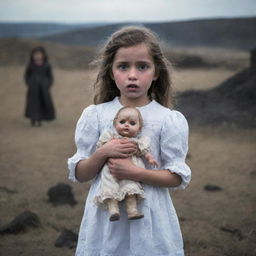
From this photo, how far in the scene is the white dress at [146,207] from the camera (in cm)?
206

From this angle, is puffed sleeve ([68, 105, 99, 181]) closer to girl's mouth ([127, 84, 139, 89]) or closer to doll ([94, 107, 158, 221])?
doll ([94, 107, 158, 221])

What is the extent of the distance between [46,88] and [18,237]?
7.39 metres

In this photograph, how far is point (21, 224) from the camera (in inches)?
164

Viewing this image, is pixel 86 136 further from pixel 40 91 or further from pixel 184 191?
pixel 40 91

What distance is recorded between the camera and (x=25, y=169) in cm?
650

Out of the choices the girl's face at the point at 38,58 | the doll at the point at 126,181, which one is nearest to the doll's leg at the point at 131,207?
the doll at the point at 126,181

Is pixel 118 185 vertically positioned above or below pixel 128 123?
below

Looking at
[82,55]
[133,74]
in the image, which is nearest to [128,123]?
[133,74]

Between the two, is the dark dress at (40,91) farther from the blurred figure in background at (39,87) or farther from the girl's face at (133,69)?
the girl's face at (133,69)

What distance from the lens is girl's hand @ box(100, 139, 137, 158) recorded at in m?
2.00

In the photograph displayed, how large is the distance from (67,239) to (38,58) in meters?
7.60

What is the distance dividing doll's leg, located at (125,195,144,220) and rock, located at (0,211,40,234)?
244cm

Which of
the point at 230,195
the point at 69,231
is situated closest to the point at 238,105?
the point at 230,195

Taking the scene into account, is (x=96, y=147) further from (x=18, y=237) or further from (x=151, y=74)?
(x=18, y=237)
